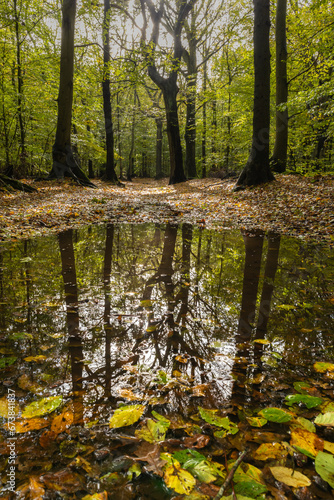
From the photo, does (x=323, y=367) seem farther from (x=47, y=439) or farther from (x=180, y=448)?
(x=47, y=439)

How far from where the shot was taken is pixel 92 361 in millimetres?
1459

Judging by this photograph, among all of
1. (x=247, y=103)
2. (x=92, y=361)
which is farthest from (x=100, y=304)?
(x=247, y=103)

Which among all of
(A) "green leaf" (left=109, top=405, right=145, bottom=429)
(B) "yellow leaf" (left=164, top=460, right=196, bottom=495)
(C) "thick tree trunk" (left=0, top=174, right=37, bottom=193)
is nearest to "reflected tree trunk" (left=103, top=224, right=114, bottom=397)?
(A) "green leaf" (left=109, top=405, right=145, bottom=429)

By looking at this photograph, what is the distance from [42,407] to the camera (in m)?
1.15

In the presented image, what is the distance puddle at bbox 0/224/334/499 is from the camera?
971mm

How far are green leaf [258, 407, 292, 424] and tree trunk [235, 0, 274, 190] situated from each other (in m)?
7.79

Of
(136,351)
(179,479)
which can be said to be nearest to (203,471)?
(179,479)

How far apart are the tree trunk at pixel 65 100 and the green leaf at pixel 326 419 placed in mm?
10591

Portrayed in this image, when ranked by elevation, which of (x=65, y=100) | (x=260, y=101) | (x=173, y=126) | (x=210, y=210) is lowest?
(x=210, y=210)

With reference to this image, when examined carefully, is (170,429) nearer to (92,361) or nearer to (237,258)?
(92,361)

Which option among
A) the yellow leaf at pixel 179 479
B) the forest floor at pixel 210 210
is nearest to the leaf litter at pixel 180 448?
the yellow leaf at pixel 179 479

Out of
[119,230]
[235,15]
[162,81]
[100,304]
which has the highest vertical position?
[235,15]

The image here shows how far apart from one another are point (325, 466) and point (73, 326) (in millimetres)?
1518

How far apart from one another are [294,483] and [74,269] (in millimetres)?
2569
